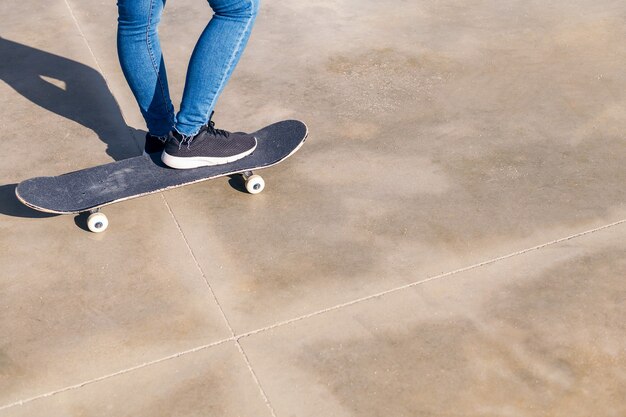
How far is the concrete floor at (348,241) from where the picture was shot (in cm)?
322

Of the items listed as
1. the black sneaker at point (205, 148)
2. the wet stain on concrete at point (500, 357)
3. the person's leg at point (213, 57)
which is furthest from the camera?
the black sneaker at point (205, 148)

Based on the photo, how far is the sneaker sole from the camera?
165 inches

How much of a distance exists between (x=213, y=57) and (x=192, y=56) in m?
0.11

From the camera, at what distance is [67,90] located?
5.23 meters

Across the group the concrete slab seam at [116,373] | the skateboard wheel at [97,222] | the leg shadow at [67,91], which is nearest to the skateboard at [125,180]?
the skateboard wheel at [97,222]

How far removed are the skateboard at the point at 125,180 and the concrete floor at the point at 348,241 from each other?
129mm

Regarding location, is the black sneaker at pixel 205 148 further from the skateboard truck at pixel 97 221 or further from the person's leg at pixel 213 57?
the skateboard truck at pixel 97 221

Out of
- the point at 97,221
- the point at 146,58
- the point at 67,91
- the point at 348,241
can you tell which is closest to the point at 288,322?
the point at 348,241

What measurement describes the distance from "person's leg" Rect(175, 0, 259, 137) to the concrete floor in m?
0.41

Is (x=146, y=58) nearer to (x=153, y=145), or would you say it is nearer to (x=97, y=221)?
(x=153, y=145)

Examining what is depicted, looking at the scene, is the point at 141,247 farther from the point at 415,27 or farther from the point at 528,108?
the point at 415,27

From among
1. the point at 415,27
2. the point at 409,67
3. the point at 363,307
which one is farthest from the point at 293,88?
the point at 363,307

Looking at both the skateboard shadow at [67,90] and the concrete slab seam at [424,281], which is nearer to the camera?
the concrete slab seam at [424,281]

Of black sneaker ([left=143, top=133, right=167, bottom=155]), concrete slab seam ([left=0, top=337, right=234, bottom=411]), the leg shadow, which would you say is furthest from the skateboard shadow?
concrete slab seam ([left=0, top=337, right=234, bottom=411])
